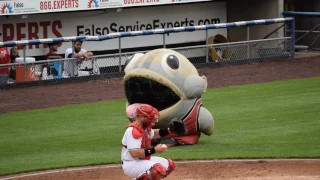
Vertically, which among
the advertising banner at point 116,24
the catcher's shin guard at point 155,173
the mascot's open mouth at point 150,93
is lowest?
the catcher's shin guard at point 155,173

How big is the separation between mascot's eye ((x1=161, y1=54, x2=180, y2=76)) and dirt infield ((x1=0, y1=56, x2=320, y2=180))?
144 centimetres

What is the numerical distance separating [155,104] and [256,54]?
36.1ft

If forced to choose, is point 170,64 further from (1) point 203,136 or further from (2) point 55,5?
(2) point 55,5

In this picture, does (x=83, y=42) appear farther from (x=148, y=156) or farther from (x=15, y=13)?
(x=148, y=156)

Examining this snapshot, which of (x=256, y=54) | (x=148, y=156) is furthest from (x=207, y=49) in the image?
(x=148, y=156)

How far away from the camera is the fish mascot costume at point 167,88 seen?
12.7 m

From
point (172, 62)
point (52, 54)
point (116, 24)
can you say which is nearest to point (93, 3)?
point (116, 24)

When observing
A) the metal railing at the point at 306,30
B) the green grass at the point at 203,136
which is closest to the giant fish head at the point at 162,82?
the green grass at the point at 203,136

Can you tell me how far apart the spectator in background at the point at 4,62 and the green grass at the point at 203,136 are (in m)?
2.58

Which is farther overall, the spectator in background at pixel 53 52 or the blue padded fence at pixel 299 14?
the blue padded fence at pixel 299 14

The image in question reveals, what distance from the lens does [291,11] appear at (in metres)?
26.3

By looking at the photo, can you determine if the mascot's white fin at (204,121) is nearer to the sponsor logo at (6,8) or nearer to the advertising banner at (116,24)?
the sponsor logo at (6,8)

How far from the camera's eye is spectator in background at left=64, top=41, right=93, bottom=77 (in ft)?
66.5

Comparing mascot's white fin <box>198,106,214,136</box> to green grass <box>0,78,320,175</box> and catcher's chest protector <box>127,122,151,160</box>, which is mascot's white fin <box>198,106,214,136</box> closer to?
green grass <box>0,78,320,175</box>
